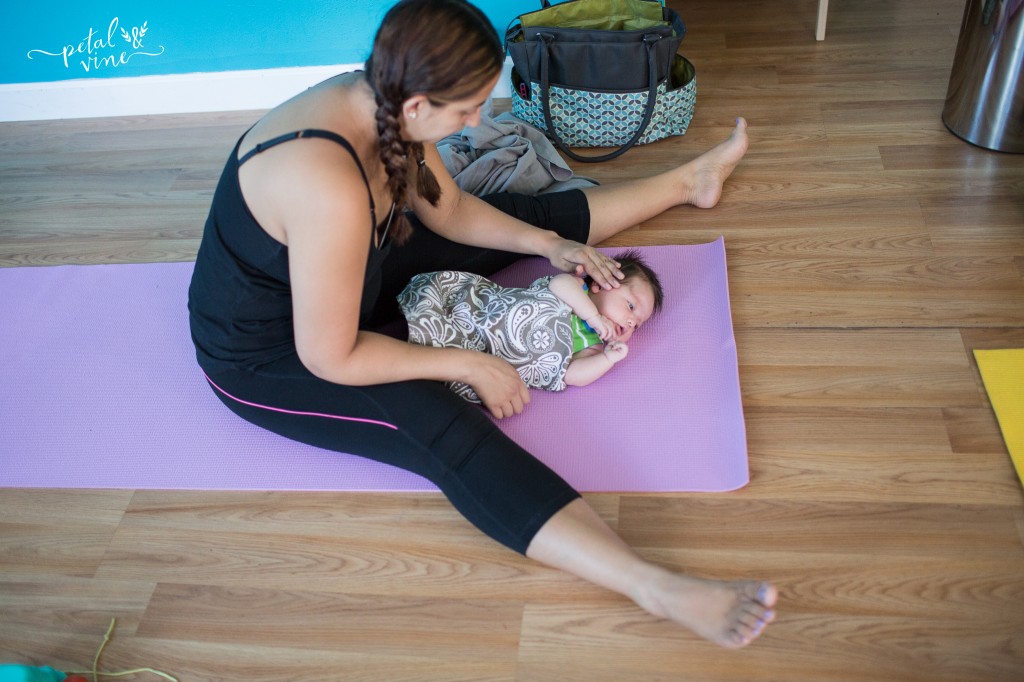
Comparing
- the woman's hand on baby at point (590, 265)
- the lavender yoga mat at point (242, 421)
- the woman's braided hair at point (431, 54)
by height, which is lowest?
the lavender yoga mat at point (242, 421)

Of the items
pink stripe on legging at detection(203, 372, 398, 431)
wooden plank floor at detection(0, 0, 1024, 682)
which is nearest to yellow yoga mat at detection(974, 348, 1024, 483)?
wooden plank floor at detection(0, 0, 1024, 682)

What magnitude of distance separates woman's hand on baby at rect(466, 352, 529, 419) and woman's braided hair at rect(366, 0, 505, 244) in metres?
0.51

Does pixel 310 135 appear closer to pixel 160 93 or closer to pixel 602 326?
pixel 602 326

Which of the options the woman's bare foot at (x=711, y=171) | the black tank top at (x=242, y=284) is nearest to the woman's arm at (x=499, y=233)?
the black tank top at (x=242, y=284)

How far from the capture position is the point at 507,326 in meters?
1.73

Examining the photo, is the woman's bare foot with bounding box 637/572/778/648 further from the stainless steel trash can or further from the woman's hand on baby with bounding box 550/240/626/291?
the stainless steel trash can

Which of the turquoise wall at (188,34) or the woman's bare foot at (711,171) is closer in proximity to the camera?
the woman's bare foot at (711,171)

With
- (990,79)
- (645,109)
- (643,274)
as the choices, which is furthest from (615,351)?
(990,79)

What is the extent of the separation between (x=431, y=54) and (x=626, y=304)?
71 centimetres

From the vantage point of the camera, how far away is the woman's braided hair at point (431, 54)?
4.03ft

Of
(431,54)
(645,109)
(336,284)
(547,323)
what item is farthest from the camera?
(645,109)

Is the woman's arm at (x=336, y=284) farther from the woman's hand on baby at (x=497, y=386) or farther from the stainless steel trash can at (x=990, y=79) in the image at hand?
the stainless steel trash can at (x=990, y=79)

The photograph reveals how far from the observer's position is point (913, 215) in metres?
2.08

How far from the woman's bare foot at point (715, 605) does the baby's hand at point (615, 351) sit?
51 centimetres
